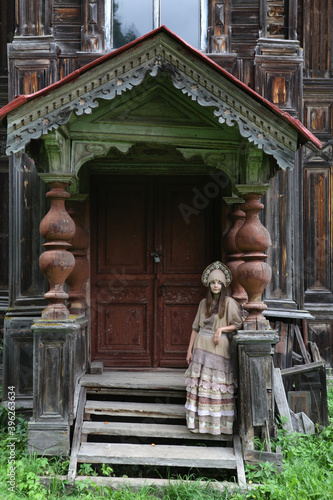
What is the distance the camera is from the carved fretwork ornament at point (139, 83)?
4.25m

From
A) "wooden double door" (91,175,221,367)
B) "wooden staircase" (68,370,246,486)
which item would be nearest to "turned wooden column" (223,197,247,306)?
"wooden double door" (91,175,221,367)

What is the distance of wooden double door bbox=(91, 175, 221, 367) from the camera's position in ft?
20.5

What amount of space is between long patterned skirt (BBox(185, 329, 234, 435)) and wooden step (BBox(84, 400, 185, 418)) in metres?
0.25

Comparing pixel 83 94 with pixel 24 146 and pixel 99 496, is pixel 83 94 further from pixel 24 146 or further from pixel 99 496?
pixel 99 496

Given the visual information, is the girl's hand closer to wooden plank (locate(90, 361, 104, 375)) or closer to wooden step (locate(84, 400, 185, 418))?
wooden step (locate(84, 400, 185, 418))

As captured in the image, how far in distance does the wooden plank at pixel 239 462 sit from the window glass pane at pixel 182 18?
15.7 feet

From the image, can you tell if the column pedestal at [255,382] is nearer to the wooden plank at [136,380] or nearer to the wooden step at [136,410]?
the wooden step at [136,410]

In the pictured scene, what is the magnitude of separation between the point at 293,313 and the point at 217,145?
2.51 m

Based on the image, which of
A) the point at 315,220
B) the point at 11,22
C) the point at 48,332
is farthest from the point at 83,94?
the point at 315,220

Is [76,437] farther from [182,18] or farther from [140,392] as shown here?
[182,18]

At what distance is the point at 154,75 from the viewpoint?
14.0 ft

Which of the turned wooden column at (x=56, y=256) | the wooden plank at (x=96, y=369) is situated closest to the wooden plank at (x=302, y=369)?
the wooden plank at (x=96, y=369)

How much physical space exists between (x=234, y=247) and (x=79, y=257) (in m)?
1.87

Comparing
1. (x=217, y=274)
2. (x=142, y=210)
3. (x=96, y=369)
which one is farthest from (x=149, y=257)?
(x=217, y=274)
